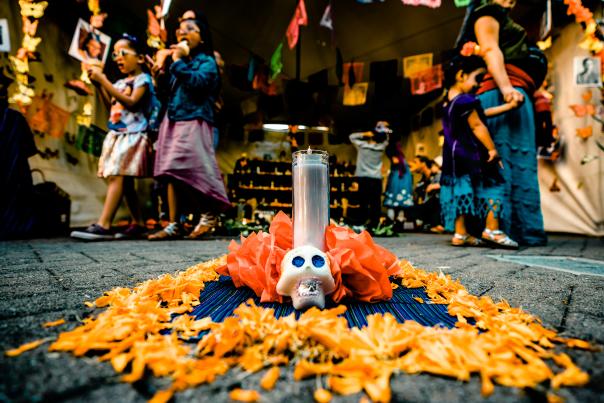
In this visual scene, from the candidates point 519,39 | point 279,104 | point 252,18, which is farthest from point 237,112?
point 519,39

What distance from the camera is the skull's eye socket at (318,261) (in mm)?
788

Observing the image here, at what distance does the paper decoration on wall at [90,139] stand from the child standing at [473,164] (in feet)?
14.4

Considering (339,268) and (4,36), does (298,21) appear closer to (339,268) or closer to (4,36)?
(4,36)

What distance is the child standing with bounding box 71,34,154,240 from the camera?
2.60 metres

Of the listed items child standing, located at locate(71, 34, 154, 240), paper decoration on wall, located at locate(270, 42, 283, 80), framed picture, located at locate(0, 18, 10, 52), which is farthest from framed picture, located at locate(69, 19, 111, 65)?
paper decoration on wall, located at locate(270, 42, 283, 80)

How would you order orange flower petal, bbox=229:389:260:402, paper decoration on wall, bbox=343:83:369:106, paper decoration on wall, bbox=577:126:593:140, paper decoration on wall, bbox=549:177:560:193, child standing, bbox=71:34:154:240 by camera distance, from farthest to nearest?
paper decoration on wall, bbox=343:83:369:106 < paper decoration on wall, bbox=549:177:560:193 < paper decoration on wall, bbox=577:126:593:140 < child standing, bbox=71:34:154:240 < orange flower petal, bbox=229:389:260:402

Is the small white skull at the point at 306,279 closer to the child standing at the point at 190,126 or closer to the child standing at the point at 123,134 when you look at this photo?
the child standing at the point at 190,126

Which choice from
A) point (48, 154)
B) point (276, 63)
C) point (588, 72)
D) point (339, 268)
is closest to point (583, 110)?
point (588, 72)

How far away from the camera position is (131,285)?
1.00 metres

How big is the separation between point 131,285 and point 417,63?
5343 millimetres

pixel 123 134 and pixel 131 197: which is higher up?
pixel 123 134

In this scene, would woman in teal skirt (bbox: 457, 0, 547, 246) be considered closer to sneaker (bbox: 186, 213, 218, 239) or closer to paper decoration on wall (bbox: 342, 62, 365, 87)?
sneaker (bbox: 186, 213, 218, 239)

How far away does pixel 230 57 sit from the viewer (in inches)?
221

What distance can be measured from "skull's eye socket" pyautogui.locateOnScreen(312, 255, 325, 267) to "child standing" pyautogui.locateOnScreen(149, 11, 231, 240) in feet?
6.67
